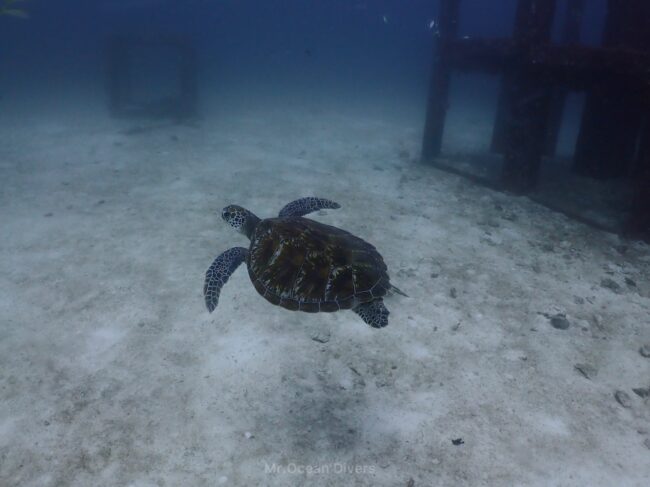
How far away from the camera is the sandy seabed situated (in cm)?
354

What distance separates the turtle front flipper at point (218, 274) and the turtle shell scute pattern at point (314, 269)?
1.44 ft

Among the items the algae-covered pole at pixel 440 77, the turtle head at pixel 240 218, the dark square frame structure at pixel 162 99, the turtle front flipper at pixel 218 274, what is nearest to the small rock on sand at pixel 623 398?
the turtle front flipper at pixel 218 274

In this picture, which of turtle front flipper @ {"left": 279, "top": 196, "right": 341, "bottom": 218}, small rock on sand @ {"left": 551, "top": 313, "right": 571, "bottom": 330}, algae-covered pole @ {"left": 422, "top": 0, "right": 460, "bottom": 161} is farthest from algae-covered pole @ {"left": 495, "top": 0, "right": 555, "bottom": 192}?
turtle front flipper @ {"left": 279, "top": 196, "right": 341, "bottom": 218}

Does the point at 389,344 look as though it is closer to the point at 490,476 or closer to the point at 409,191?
the point at 490,476

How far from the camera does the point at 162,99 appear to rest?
772 inches

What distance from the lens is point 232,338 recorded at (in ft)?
16.4

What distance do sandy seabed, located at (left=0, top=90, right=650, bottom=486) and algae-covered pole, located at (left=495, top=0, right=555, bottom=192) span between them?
1303 mm

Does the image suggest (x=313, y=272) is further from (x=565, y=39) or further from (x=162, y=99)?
(x=162, y=99)

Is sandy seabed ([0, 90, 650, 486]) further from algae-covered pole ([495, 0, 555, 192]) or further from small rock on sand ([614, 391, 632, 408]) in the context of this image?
algae-covered pole ([495, 0, 555, 192])

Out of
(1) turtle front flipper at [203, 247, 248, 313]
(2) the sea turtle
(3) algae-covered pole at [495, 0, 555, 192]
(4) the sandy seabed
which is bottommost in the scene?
(4) the sandy seabed

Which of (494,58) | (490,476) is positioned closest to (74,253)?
(490,476)

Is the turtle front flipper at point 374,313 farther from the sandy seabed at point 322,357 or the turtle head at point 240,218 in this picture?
the turtle head at point 240,218

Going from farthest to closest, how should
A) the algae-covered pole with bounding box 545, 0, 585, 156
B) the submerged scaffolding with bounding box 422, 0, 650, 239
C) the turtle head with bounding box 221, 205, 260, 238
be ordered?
the algae-covered pole with bounding box 545, 0, 585, 156 → the submerged scaffolding with bounding box 422, 0, 650, 239 → the turtle head with bounding box 221, 205, 260, 238

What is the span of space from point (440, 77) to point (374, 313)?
10763 millimetres
